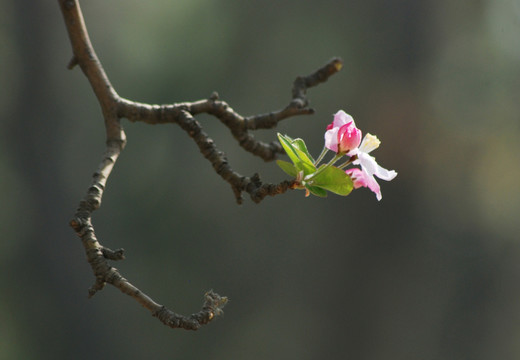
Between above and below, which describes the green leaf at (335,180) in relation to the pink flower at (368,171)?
below

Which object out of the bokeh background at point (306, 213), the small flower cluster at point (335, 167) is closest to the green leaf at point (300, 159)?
the small flower cluster at point (335, 167)

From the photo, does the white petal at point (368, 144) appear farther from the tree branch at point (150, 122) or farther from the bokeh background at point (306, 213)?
the bokeh background at point (306, 213)

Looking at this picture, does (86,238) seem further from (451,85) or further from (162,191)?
(162,191)

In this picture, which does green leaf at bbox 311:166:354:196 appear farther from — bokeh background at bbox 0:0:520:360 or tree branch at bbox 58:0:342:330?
bokeh background at bbox 0:0:520:360

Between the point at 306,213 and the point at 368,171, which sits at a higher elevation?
the point at 306,213

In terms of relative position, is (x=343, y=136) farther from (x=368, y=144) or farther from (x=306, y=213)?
(x=306, y=213)

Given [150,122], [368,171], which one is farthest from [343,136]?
[150,122]

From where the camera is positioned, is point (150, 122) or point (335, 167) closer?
point (335, 167)

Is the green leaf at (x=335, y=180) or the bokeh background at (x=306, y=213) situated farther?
the bokeh background at (x=306, y=213)
